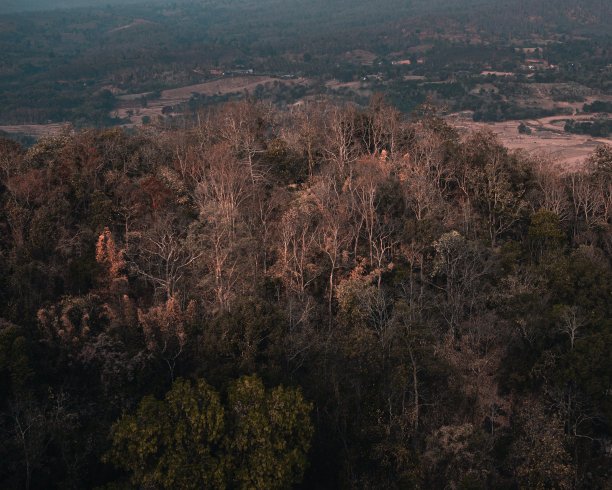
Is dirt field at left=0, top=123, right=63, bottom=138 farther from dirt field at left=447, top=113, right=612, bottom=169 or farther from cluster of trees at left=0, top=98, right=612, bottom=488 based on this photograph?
cluster of trees at left=0, top=98, right=612, bottom=488

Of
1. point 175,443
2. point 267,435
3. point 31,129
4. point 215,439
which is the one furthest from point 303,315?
point 31,129

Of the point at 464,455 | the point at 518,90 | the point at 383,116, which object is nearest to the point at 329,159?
the point at 383,116

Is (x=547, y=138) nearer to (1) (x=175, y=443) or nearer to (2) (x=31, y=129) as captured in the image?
(1) (x=175, y=443)

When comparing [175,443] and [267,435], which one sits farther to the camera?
[267,435]

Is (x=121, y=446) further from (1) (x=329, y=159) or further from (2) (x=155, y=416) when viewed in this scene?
(1) (x=329, y=159)

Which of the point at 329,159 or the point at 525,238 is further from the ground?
the point at 329,159

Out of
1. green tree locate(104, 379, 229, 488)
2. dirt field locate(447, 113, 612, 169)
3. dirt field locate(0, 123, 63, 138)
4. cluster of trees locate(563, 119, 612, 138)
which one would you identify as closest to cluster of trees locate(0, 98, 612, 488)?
green tree locate(104, 379, 229, 488)
